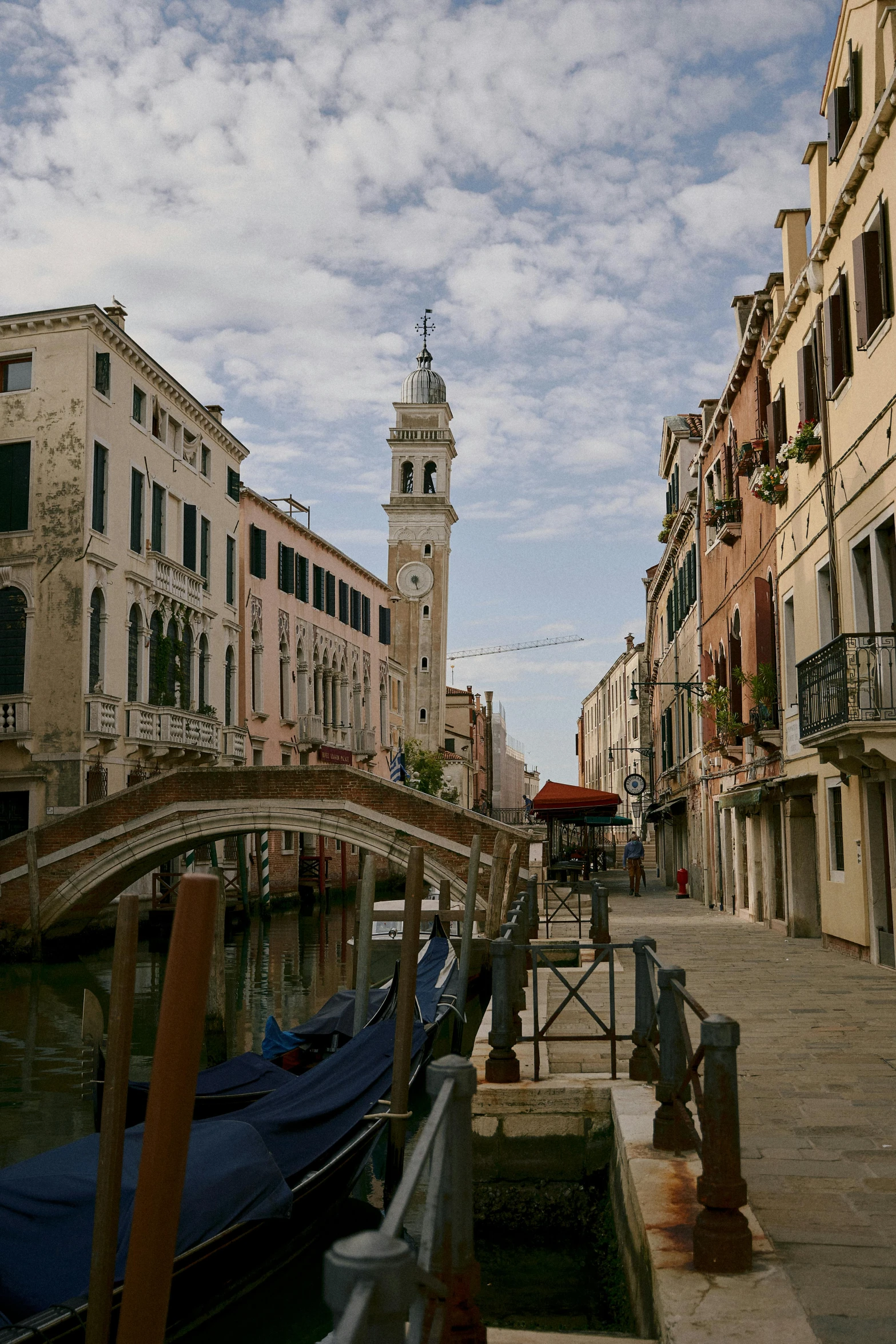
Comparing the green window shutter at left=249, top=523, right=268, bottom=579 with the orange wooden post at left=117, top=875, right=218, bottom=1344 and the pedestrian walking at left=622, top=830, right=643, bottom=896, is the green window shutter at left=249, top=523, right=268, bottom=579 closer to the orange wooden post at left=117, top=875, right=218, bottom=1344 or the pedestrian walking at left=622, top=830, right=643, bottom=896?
the pedestrian walking at left=622, top=830, right=643, bottom=896

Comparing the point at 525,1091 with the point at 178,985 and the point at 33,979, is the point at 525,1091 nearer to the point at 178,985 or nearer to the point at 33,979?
the point at 178,985

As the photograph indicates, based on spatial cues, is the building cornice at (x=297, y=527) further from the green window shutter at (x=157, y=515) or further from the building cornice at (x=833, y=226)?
the building cornice at (x=833, y=226)

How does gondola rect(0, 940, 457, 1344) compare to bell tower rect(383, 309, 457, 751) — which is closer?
gondola rect(0, 940, 457, 1344)

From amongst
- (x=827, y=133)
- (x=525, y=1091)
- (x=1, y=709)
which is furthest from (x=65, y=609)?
(x=525, y=1091)

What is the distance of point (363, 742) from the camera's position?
37750 mm

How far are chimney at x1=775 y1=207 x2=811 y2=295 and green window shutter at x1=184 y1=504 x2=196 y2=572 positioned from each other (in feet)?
48.7

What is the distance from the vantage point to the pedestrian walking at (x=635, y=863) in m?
22.5

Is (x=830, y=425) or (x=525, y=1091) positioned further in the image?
(x=830, y=425)

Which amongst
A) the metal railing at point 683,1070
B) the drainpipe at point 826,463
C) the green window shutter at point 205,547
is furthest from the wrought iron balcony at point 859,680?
the green window shutter at point 205,547

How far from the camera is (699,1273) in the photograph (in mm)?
3426

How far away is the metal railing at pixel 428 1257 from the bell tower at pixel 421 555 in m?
44.1

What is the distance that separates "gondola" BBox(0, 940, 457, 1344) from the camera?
14.8 feet

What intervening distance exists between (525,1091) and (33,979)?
525 inches

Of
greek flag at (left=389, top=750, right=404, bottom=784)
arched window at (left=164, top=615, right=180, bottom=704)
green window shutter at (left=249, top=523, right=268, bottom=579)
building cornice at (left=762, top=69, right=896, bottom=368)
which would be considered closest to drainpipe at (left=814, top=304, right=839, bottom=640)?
building cornice at (left=762, top=69, right=896, bottom=368)
